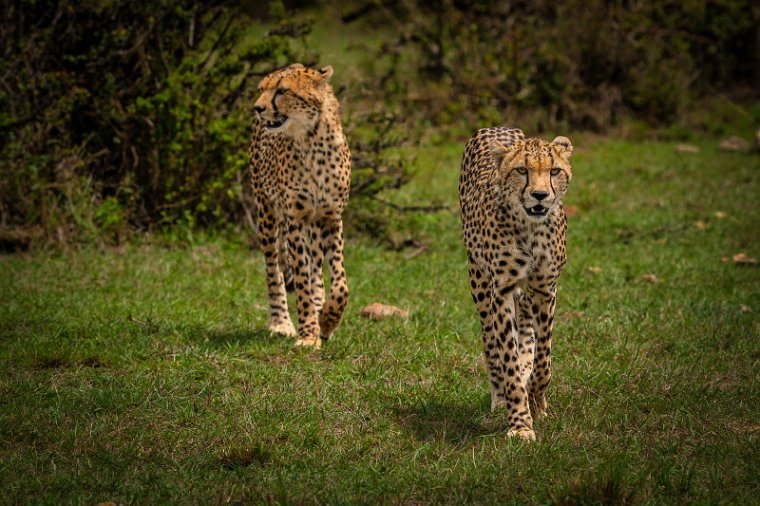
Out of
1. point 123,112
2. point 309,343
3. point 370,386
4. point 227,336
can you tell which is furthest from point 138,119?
point 370,386

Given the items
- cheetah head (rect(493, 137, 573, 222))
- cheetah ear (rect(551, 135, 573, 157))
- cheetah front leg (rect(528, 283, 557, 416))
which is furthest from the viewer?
cheetah front leg (rect(528, 283, 557, 416))

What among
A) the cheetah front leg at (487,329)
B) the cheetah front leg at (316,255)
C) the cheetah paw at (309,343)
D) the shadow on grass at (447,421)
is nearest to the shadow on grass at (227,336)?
the cheetah paw at (309,343)

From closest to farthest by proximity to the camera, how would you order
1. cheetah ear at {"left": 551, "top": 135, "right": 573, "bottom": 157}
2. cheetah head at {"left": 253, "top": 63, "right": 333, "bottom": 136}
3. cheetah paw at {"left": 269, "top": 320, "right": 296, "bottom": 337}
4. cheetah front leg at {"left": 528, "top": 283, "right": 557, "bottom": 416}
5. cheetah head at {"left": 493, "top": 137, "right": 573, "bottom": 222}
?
cheetah head at {"left": 493, "top": 137, "right": 573, "bottom": 222}
cheetah ear at {"left": 551, "top": 135, "right": 573, "bottom": 157}
cheetah front leg at {"left": 528, "top": 283, "right": 557, "bottom": 416}
cheetah head at {"left": 253, "top": 63, "right": 333, "bottom": 136}
cheetah paw at {"left": 269, "top": 320, "right": 296, "bottom": 337}

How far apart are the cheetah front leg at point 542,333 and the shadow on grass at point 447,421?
0.86 ft

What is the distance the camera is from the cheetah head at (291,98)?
6.61m

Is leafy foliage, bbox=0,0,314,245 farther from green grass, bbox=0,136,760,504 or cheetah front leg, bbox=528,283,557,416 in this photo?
cheetah front leg, bbox=528,283,557,416

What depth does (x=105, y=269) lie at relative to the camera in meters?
8.56

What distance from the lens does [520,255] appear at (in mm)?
5254

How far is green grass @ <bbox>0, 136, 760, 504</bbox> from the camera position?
188 inches

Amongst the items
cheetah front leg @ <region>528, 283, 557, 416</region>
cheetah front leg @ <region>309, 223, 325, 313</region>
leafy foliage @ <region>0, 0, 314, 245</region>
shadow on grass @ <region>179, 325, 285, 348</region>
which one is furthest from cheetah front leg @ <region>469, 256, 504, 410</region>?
leafy foliage @ <region>0, 0, 314, 245</region>

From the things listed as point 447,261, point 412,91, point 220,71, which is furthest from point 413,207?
point 412,91

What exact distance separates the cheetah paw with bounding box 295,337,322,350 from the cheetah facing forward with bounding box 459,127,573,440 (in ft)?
4.60

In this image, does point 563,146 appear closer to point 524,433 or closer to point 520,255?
point 520,255

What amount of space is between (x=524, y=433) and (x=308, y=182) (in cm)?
228
